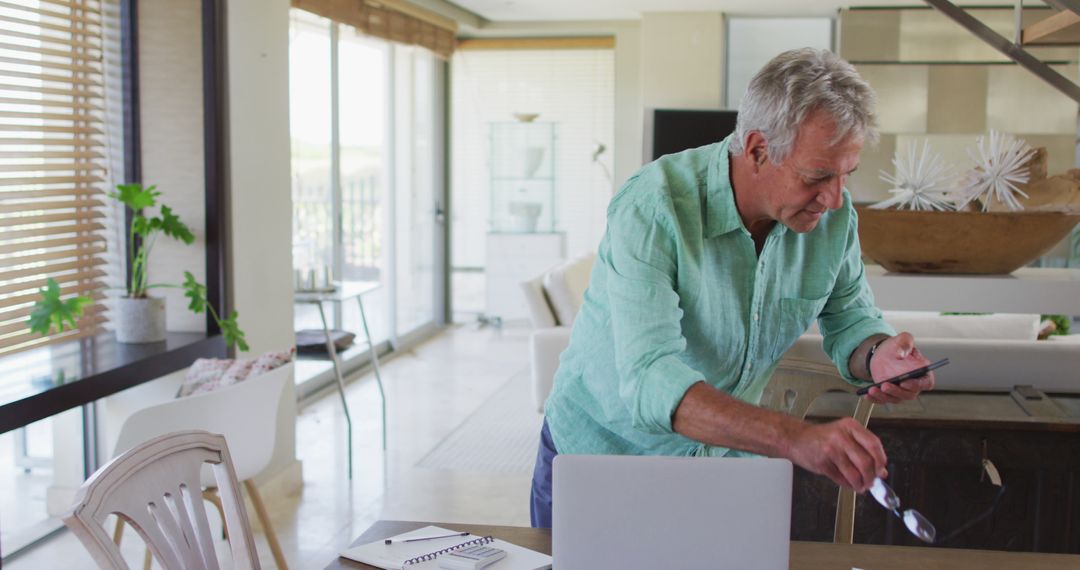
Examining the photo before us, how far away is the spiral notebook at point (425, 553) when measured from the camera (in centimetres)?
150

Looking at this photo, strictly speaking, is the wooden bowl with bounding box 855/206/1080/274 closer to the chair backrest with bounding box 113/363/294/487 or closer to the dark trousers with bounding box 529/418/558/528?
the dark trousers with bounding box 529/418/558/528

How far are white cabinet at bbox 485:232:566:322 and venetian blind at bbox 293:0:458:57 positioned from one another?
4.85 feet

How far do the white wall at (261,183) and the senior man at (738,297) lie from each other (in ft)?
7.47

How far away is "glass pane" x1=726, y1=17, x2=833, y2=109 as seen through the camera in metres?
7.62

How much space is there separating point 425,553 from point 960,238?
130 cm

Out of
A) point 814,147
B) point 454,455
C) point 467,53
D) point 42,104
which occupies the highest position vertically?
point 467,53

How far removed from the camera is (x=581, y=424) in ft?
5.72

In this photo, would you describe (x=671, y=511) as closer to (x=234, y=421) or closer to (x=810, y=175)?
(x=810, y=175)

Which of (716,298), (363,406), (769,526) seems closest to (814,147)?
(716,298)

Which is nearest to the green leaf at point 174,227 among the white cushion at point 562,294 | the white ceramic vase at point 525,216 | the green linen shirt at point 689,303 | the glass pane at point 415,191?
the white cushion at point 562,294

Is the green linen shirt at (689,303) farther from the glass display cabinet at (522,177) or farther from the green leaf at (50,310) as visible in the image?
the glass display cabinet at (522,177)

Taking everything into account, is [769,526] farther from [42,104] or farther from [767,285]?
[42,104]

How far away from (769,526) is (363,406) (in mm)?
4601

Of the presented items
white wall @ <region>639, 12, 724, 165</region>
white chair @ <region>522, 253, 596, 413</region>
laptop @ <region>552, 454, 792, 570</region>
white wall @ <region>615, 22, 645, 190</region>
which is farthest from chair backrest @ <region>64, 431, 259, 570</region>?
white wall @ <region>615, 22, 645, 190</region>
